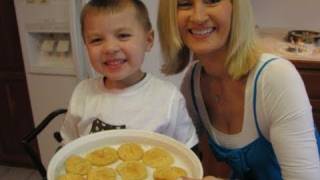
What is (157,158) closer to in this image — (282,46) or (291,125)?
(291,125)

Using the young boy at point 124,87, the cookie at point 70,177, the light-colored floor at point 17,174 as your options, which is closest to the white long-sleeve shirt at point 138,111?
the young boy at point 124,87

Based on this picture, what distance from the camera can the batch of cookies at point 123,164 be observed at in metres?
0.97

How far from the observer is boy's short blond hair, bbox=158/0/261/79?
3.57ft

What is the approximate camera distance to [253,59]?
112 centimetres

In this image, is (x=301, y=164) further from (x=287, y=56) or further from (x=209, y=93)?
(x=287, y=56)

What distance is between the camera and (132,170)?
99cm

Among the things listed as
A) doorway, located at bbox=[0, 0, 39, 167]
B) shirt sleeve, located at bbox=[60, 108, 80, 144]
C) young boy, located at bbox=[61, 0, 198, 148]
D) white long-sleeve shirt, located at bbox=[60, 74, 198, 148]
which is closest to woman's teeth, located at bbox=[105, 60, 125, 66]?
young boy, located at bbox=[61, 0, 198, 148]

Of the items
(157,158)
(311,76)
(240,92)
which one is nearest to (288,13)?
(311,76)

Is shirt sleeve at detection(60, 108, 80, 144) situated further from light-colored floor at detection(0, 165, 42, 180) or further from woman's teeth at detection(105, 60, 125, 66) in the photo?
light-colored floor at detection(0, 165, 42, 180)

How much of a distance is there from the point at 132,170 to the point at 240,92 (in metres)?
0.43

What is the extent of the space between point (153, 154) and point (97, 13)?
448 millimetres

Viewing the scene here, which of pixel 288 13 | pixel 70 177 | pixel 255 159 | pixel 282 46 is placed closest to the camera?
pixel 70 177

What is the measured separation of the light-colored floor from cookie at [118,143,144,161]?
1.70m

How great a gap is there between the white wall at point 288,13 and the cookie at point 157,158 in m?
1.76
